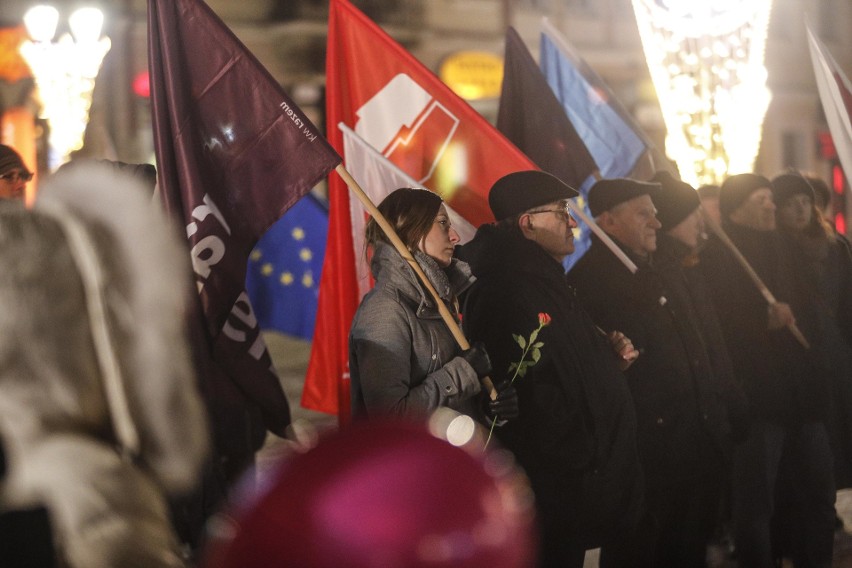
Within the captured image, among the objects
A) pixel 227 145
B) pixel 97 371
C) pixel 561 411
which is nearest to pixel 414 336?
pixel 561 411

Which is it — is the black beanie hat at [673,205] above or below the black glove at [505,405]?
above

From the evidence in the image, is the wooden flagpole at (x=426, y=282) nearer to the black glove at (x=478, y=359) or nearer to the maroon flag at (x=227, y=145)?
the black glove at (x=478, y=359)

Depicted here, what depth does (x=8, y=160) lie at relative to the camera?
15.9 ft

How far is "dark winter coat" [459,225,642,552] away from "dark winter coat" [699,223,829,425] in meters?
1.53

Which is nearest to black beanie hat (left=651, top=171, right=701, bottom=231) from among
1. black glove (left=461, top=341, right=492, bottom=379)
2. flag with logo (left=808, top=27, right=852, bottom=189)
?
flag with logo (left=808, top=27, right=852, bottom=189)

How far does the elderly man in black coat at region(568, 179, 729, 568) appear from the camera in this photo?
5129 millimetres

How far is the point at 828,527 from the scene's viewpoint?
5.72m

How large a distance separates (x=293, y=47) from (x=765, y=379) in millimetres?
18339

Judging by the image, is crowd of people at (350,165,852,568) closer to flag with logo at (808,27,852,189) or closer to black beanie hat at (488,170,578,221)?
black beanie hat at (488,170,578,221)

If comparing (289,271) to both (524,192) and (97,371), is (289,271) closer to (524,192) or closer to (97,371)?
(524,192)

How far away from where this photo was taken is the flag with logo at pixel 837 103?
22.4 feet

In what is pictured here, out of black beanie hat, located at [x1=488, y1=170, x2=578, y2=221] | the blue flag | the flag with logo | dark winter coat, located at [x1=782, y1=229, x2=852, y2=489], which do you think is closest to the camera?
black beanie hat, located at [x1=488, y1=170, x2=578, y2=221]

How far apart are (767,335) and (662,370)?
3.88ft

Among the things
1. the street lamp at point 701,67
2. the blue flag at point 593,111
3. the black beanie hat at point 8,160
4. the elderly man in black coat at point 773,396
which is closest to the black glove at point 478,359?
the black beanie hat at point 8,160
